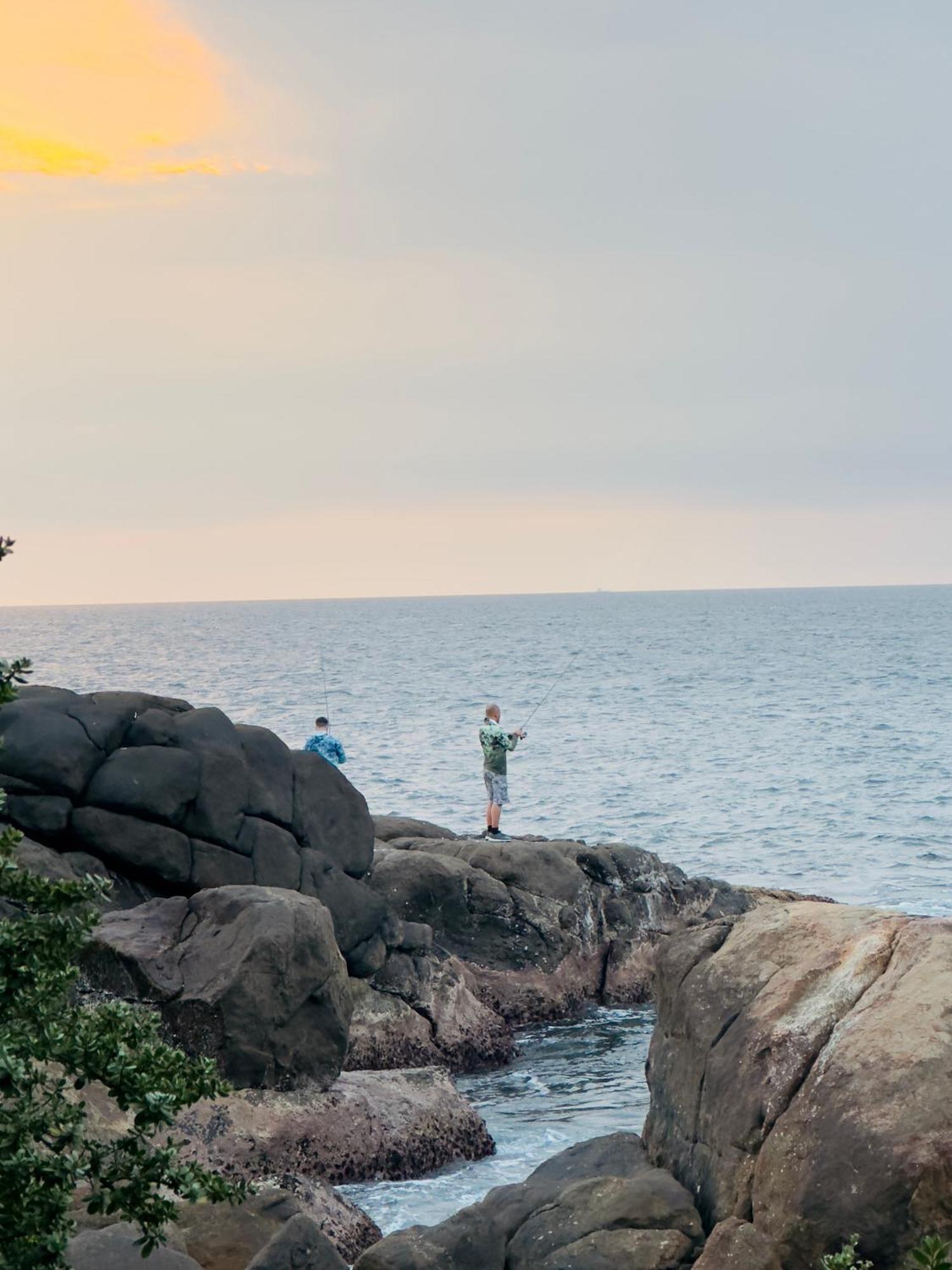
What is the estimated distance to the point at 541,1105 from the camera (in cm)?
1706

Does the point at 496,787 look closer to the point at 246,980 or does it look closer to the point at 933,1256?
the point at 246,980

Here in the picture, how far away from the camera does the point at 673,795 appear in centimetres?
4372

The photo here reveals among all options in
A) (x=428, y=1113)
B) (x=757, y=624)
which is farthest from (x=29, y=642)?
(x=428, y=1113)

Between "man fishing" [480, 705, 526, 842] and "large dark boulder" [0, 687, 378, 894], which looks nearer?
"large dark boulder" [0, 687, 378, 894]

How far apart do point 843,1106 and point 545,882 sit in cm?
1299

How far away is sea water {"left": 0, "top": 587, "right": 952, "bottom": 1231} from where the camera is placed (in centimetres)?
1806

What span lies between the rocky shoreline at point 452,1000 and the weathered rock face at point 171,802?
3cm

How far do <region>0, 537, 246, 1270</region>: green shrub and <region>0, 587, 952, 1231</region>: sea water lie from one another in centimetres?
660

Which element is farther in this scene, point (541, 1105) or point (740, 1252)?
point (541, 1105)

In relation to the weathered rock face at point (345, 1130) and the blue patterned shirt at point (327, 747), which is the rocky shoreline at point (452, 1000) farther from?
the blue patterned shirt at point (327, 747)

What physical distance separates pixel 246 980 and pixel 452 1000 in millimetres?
5211

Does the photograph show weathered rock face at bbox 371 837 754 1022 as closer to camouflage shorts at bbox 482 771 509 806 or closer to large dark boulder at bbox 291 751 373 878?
large dark boulder at bbox 291 751 373 878

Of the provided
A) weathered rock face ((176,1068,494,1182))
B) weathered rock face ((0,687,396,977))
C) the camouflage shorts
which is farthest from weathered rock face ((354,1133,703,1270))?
the camouflage shorts

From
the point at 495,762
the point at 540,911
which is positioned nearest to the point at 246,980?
the point at 540,911
